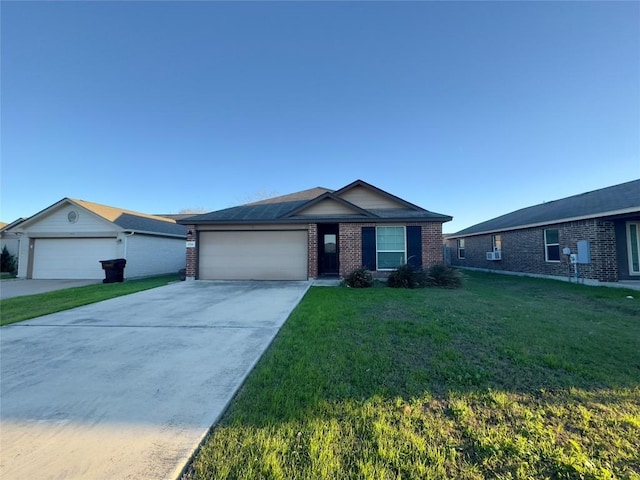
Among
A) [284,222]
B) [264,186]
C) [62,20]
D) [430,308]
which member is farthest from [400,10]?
[264,186]

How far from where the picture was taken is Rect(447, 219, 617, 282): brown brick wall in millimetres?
10305

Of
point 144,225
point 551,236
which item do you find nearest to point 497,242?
point 551,236

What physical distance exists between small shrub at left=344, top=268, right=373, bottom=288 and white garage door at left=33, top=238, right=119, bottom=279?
1272cm

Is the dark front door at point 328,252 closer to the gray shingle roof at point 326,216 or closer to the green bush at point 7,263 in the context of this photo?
the gray shingle roof at point 326,216

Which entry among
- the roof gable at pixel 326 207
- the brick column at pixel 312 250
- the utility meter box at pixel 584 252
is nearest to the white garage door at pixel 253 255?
the brick column at pixel 312 250

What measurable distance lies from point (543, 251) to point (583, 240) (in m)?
2.33

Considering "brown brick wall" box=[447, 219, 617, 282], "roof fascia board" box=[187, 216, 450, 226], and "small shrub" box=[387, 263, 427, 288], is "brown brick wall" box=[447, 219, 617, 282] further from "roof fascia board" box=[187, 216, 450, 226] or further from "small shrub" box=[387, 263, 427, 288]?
"small shrub" box=[387, 263, 427, 288]

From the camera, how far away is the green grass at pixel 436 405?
189 centimetres

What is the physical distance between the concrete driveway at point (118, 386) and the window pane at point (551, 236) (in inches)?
517

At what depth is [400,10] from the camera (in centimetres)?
952

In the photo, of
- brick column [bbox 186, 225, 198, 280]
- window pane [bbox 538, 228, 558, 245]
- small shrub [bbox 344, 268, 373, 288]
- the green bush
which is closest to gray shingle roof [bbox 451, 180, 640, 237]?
window pane [bbox 538, 228, 558, 245]

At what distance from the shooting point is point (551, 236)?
12.7m

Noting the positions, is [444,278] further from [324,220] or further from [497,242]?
[497,242]

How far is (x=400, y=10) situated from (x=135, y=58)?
10.4 m
